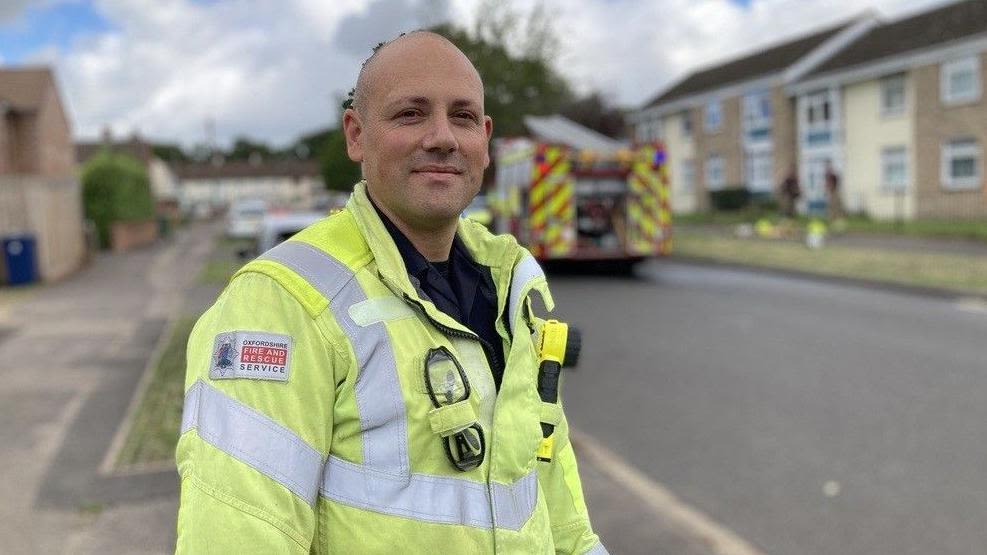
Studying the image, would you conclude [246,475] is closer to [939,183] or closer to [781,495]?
[781,495]

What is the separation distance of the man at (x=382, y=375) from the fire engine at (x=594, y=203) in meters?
13.8

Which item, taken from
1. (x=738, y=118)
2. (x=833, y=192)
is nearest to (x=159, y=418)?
(x=833, y=192)

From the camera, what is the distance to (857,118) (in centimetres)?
3017

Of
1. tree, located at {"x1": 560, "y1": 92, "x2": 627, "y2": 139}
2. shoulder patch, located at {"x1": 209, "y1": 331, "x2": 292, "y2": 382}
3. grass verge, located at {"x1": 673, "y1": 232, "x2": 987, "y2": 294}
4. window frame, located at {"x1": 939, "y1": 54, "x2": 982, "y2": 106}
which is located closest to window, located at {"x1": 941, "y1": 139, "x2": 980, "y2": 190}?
window frame, located at {"x1": 939, "y1": 54, "x2": 982, "y2": 106}

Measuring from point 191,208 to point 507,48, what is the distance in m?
49.3

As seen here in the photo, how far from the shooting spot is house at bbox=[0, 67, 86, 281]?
1805cm

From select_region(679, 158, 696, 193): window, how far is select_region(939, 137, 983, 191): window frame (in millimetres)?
13845

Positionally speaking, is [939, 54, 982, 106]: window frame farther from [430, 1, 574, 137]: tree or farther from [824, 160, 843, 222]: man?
[430, 1, 574, 137]: tree

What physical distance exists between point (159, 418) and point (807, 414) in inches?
186

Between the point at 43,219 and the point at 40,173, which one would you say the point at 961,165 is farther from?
the point at 40,173

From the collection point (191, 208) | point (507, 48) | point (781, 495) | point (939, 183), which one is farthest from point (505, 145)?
point (191, 208)

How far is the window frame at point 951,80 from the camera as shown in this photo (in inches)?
990

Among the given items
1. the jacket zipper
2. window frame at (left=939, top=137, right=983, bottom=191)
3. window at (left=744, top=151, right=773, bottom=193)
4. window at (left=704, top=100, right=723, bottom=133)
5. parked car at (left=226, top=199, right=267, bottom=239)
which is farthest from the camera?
window at (left=704, top=100, right=723, bottom=133)

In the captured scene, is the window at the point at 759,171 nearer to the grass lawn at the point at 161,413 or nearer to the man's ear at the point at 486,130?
the grass lawn at the point at 161,413
